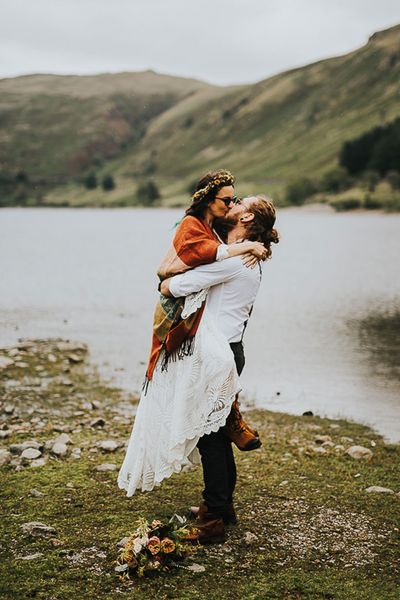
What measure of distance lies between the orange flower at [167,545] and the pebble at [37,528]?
1.41 meters

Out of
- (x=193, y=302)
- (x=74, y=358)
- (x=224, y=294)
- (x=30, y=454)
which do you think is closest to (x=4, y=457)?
(x=30, y=454)

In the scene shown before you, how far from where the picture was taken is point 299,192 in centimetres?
14300

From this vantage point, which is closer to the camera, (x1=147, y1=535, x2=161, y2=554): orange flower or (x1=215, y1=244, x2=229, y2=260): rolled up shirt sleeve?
(x1=147, y1=535, x2=161, y2=554): orange flower

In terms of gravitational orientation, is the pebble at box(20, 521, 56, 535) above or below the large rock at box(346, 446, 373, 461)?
above

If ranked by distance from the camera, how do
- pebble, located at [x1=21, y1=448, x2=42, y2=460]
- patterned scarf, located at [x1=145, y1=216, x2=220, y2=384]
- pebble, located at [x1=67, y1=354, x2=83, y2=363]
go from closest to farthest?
patterned scarf, located at [x1=145, y1=216, x2=220, y2=384] → pebble, located at [x1=21, y1=448, x2=42, y2=460] → pebble, located at [x1=67, y1=354, x2=83, y2=363]

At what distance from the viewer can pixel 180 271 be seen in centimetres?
722

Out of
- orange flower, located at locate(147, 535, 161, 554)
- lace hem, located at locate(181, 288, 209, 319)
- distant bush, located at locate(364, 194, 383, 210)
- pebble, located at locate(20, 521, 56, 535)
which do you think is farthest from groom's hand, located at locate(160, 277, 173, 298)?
distant bush, located at locate(364, 194, 383, 210)

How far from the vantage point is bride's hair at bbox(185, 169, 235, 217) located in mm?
7133

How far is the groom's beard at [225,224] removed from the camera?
7406 millimetres

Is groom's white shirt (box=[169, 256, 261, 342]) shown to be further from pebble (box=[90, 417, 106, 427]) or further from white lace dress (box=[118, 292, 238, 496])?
pebble (box=[90, 417, 106, 427])

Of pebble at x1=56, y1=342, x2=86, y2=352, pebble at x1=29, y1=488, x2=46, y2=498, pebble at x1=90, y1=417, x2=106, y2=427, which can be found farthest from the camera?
pebble at x1=56, y1=342, x2=86, y2=352

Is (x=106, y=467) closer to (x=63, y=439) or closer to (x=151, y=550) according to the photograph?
(x=63, y=439)

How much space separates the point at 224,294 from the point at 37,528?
305 cm

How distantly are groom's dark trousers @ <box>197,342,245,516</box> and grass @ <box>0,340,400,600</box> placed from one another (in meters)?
0.43
